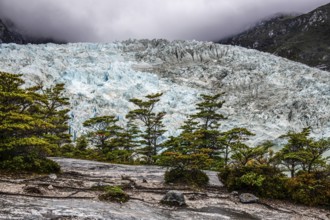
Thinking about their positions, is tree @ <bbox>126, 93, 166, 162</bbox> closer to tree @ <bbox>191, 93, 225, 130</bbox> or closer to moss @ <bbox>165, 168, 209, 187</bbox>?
tree @ <bbox>191, 93, 225, 130</bbox>

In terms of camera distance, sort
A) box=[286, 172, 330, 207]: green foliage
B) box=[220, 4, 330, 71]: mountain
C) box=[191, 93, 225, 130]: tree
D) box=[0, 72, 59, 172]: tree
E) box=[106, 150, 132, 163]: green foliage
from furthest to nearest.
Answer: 1. box=[220, 4, 330, 71]: mountain
2. box=[191, 93, 225, 130]: tree
3. box=[106, 150, 132, 163]: green foliage
4. box=[0, 72, 59, 172]: tree
5. box=[286, 172, 330, 207]: green foliage

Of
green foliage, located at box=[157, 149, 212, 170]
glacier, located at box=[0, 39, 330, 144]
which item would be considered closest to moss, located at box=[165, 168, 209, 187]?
green foliage, located at box=[157, 149, 212, 170]

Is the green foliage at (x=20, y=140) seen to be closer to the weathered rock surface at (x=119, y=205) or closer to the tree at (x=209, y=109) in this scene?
the weathered rock surface at (x=119, y=205)

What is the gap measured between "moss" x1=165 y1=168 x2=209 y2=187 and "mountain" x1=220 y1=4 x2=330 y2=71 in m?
124

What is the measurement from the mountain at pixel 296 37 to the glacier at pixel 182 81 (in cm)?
6792

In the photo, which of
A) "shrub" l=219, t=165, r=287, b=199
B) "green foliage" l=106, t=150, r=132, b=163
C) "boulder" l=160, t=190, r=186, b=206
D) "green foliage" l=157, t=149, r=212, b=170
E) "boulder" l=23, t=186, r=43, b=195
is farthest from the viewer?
"green foliage" l=106, t=150, r=132, b=163

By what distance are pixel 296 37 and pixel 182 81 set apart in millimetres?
114189

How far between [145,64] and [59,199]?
223ft

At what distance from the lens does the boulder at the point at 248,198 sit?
40.1 feet

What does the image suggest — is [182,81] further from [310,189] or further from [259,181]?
[310,189]

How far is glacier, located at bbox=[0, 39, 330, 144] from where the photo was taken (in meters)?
57.3

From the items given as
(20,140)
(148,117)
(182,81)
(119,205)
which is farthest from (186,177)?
(182,81)

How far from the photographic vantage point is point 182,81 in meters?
70.1

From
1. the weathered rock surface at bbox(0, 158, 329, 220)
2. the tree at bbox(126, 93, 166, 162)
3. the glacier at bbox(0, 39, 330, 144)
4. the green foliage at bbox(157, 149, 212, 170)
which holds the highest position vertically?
the glacier at bbox(0, 39, 330, 144)
